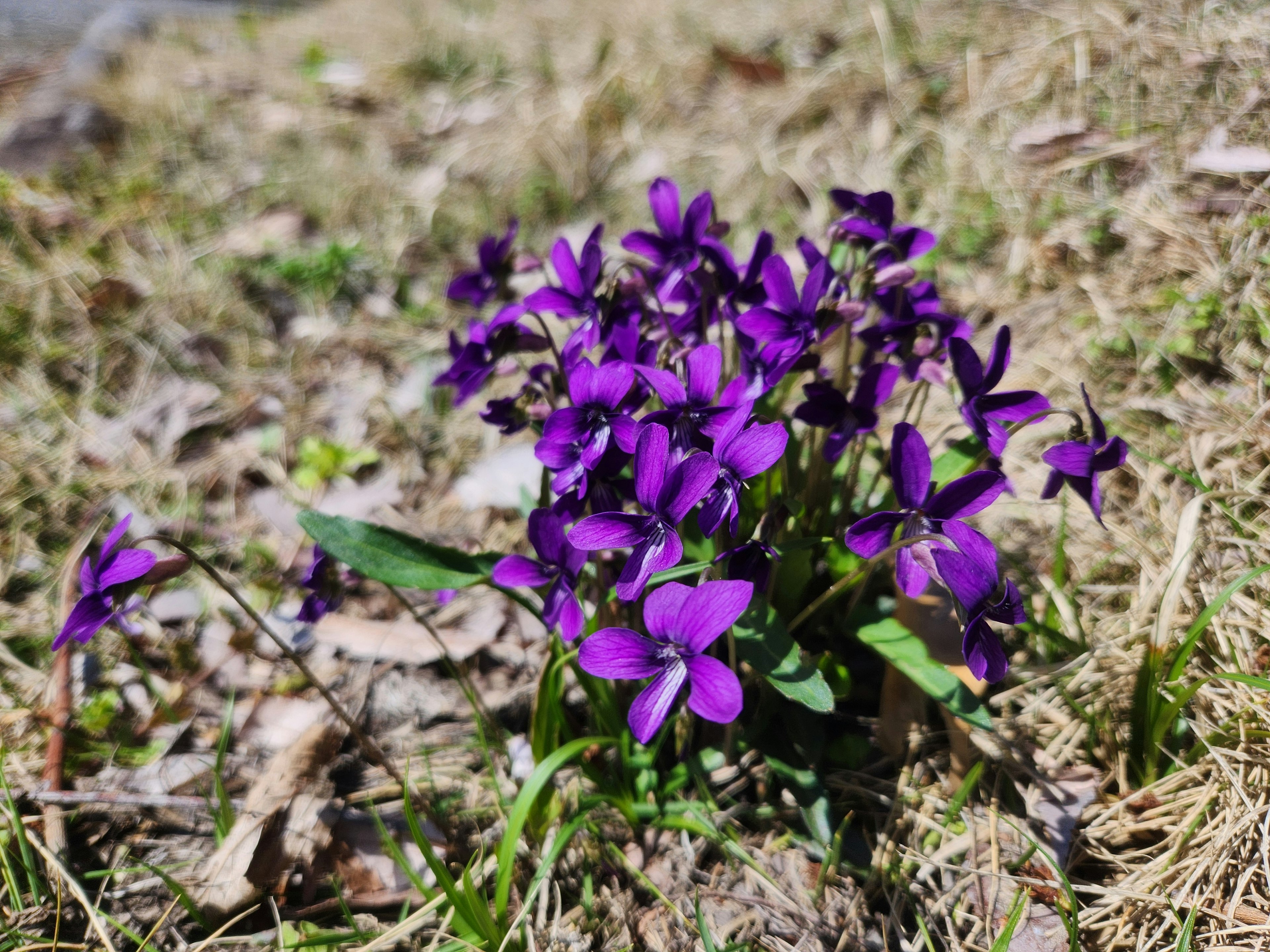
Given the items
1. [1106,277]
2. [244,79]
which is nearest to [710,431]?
[1106,277]

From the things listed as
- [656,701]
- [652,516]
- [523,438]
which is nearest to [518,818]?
[656,701]

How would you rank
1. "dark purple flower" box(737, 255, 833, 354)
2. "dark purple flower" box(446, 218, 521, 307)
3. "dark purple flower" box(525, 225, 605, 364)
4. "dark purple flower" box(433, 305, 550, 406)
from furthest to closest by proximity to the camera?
"dark purple flower" box(446, 218, 521, 307), "dark purple flower" box(433, 305, 550, 406), "dark purple flower" box(525, 225, 605, 364), "dark purple flower" box(737, 255, 833, 354)

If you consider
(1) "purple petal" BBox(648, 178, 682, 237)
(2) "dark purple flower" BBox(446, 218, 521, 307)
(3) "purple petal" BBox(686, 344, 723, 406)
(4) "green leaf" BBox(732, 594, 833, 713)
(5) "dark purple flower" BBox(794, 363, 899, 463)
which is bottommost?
(4) "green leaf" BBox(732, 594, 833, 713)

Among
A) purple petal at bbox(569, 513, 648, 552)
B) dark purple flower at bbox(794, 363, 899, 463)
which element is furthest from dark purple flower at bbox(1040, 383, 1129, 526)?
purple petal at bbox(569, 513, 648, 552)

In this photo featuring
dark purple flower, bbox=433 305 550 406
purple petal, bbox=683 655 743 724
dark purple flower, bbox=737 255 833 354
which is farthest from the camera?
dark purple flower, bbox=433 305 550 406

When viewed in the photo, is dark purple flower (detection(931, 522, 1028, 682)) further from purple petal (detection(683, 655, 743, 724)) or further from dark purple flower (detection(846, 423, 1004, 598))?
purple petal (detection(683, 655, 743, 724))

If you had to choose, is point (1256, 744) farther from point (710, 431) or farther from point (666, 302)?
point (666, 302)

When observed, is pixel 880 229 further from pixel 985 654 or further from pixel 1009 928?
pixel 1009 928
